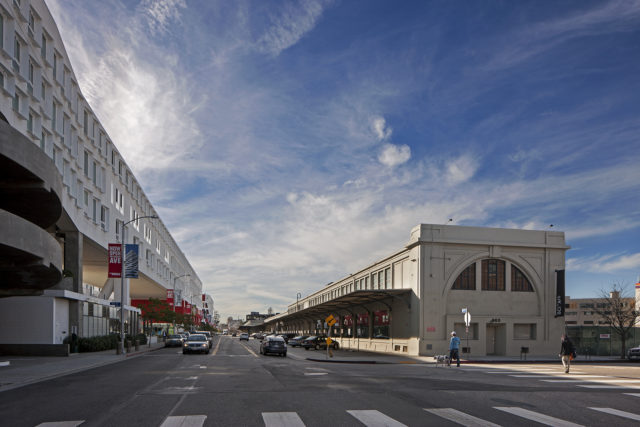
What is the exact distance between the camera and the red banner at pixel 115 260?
3588cm

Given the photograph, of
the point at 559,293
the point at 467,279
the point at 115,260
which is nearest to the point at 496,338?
the point at 467,279

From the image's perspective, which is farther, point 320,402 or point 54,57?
point 54,57

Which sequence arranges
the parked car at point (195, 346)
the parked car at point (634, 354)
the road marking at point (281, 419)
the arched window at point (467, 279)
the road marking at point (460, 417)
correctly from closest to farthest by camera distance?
the road marking at point (281, 419) < the road marking at point (460, 417) < the parked car at point (195, 346) < the parked car at point (634, 354) < the arched window at point (467, 279)

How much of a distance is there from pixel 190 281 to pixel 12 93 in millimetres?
101786

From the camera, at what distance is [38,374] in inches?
818

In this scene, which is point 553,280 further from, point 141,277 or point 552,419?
point 141,277

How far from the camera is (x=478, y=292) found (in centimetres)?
4225

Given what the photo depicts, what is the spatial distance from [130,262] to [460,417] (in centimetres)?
3187

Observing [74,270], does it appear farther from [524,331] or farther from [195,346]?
[524,331]

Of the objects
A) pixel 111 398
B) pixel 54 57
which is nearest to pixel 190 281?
pixel 54 57

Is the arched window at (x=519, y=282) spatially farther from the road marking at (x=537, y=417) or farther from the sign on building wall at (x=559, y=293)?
the road marking at (x=537, y=417)

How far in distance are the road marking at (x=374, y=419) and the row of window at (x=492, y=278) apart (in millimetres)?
32100

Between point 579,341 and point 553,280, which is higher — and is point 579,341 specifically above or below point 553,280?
below

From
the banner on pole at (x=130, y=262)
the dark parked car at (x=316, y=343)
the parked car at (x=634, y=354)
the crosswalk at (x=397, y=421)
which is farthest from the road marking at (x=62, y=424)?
the dark parked car at (x=316, y=343)
